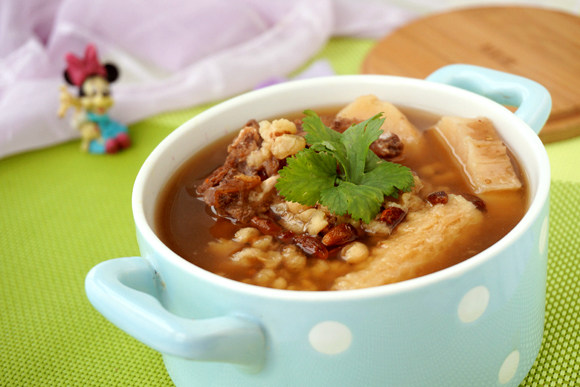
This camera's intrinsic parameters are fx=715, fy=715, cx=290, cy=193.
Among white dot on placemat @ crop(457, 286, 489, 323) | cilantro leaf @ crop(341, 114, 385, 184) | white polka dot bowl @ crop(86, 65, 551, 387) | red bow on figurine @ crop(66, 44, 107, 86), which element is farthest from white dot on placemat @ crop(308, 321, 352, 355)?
red bow on figurine @ crop(66, 44, 107, 86)

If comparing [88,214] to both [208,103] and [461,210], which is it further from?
[461,210]

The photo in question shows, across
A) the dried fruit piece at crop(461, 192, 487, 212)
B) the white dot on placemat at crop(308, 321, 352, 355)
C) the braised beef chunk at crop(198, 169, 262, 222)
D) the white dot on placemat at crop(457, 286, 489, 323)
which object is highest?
the white dot on placemat at crop(457, 286, 489, 323)

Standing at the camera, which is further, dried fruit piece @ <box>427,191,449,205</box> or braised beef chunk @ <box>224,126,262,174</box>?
braised beef chunk @ <box>224,126,262,174</box>

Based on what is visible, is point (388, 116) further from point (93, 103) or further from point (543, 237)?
point (93, 103)

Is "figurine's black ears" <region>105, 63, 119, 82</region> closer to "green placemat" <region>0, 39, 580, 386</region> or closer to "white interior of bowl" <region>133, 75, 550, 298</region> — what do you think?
"green placemat" <region>0, 39, 580, 386</region>

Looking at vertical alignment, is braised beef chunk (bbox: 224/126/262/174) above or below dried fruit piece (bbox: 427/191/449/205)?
below

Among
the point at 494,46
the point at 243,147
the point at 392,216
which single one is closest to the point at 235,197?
the point at 243,147
